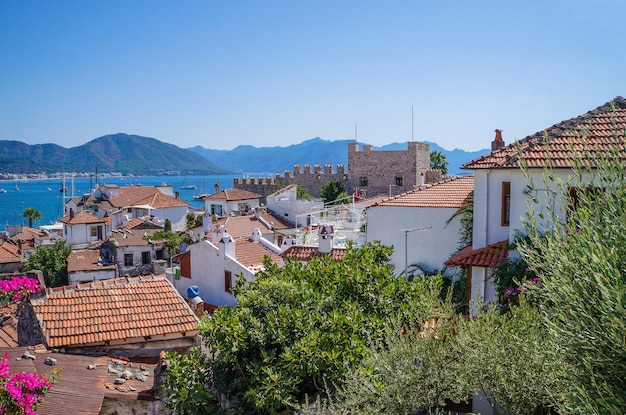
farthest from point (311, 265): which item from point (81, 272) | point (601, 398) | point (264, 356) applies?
point (81, 272)

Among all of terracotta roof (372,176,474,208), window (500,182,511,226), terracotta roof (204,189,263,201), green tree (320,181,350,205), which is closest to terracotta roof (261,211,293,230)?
terracotta roof (204,189,263,201)

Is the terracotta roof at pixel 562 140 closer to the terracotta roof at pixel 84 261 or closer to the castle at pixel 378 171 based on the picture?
the terracotta roof at pixel 84 261

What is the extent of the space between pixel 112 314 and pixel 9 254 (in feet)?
111

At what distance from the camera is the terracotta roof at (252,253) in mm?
21041

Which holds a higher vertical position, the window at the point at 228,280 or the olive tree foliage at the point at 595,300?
the olive tree foliage at the point at 595,300

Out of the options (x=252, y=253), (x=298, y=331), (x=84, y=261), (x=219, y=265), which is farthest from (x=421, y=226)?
(x=84, y=261)

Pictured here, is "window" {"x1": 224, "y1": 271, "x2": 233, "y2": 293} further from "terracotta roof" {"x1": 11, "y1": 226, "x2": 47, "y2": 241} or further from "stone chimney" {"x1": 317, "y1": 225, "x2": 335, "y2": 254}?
"terracotta roof" {"x1": 11, "y1": 226, "x2": 47, "y2": 241}

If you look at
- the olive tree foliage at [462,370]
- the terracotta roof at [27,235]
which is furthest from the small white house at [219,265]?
the terracotta roof at [27,235]

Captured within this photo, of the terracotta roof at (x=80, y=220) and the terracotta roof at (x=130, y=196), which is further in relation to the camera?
the terracotta roof at (x=130, y=196)

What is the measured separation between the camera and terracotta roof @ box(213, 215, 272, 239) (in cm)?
3219

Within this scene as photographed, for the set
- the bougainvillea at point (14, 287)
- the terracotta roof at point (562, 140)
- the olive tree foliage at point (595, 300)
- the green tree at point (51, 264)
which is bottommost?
the green tree at point (51, 264)

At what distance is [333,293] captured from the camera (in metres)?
9.70

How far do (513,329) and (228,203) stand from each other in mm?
47096

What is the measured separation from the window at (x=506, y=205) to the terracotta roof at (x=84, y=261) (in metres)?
27.1
